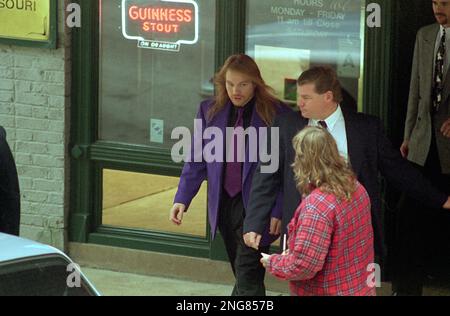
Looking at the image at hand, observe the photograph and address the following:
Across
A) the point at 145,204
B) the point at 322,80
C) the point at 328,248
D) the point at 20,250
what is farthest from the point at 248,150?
the point at 20,250

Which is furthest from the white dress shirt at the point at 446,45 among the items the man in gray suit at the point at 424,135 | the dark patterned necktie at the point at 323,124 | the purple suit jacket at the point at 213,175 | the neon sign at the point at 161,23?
the neon sign at the point at 161,23

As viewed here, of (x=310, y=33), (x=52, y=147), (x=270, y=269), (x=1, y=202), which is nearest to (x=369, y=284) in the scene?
(x=270, y=269)

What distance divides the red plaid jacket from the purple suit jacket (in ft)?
4.71

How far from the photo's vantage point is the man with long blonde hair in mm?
7230

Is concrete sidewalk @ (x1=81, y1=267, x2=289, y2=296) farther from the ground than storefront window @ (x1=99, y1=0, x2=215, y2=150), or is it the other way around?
storefront window @ (x1=99, y1=0, x2=215, y2=150)

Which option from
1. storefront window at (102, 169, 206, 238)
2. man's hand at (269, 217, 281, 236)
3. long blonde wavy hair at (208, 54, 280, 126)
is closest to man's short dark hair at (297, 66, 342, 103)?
long blonde wavy hair at (208, 54, 280, 126)

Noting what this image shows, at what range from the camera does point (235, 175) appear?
24.3 ft

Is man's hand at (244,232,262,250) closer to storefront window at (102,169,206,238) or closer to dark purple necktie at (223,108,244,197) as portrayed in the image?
dark purple necktie at (223,108,244,197)

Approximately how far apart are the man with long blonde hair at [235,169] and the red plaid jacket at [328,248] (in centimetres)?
135

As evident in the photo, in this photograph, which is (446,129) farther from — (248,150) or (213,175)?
(213,175)

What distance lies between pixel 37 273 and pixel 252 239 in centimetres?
189

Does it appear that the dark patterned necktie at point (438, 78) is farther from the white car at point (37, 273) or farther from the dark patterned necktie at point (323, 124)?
the white car at point (37, 273)

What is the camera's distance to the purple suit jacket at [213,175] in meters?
7.31
